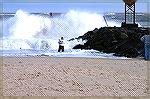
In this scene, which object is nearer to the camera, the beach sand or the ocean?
the beach sand

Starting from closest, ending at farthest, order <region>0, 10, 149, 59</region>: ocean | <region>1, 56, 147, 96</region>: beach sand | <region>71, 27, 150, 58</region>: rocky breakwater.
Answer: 1. <region>1, 56, 147, 96</region>: beach sand
2. <region>71, 27, 150, 58</region>: rocky breakwater
3. <region>0, 10, 149, 59</region>: ocean

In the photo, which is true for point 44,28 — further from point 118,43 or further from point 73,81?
point 73,81

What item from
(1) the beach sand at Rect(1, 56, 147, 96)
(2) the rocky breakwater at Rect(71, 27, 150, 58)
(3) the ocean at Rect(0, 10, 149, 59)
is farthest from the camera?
(3) the ocean at Rect(0, 10, 149, 59)

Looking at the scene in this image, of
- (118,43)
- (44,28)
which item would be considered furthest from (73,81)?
(44,28)

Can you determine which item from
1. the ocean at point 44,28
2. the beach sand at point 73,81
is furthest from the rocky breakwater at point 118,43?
the beach sand at point 73,81

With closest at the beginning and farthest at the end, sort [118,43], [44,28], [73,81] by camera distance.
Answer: [73,81]
[118,43]
[44,28]

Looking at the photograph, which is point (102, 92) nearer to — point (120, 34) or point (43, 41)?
point (120, 34)

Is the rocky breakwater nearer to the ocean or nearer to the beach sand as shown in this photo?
the ocean

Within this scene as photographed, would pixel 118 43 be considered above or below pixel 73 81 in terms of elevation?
above

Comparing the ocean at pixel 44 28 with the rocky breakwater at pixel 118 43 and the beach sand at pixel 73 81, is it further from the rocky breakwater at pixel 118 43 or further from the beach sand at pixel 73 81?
the beach sand at pixel 73 81

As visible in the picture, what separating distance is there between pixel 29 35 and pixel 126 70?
15138mm

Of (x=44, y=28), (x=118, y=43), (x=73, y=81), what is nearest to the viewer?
(x=73, y=81)

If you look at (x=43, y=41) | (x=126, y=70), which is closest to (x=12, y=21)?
(x=43, y=41)

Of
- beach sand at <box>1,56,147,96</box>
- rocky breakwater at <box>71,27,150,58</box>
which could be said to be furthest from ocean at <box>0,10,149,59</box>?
beach sand at <box>1,56,147,96</box>
